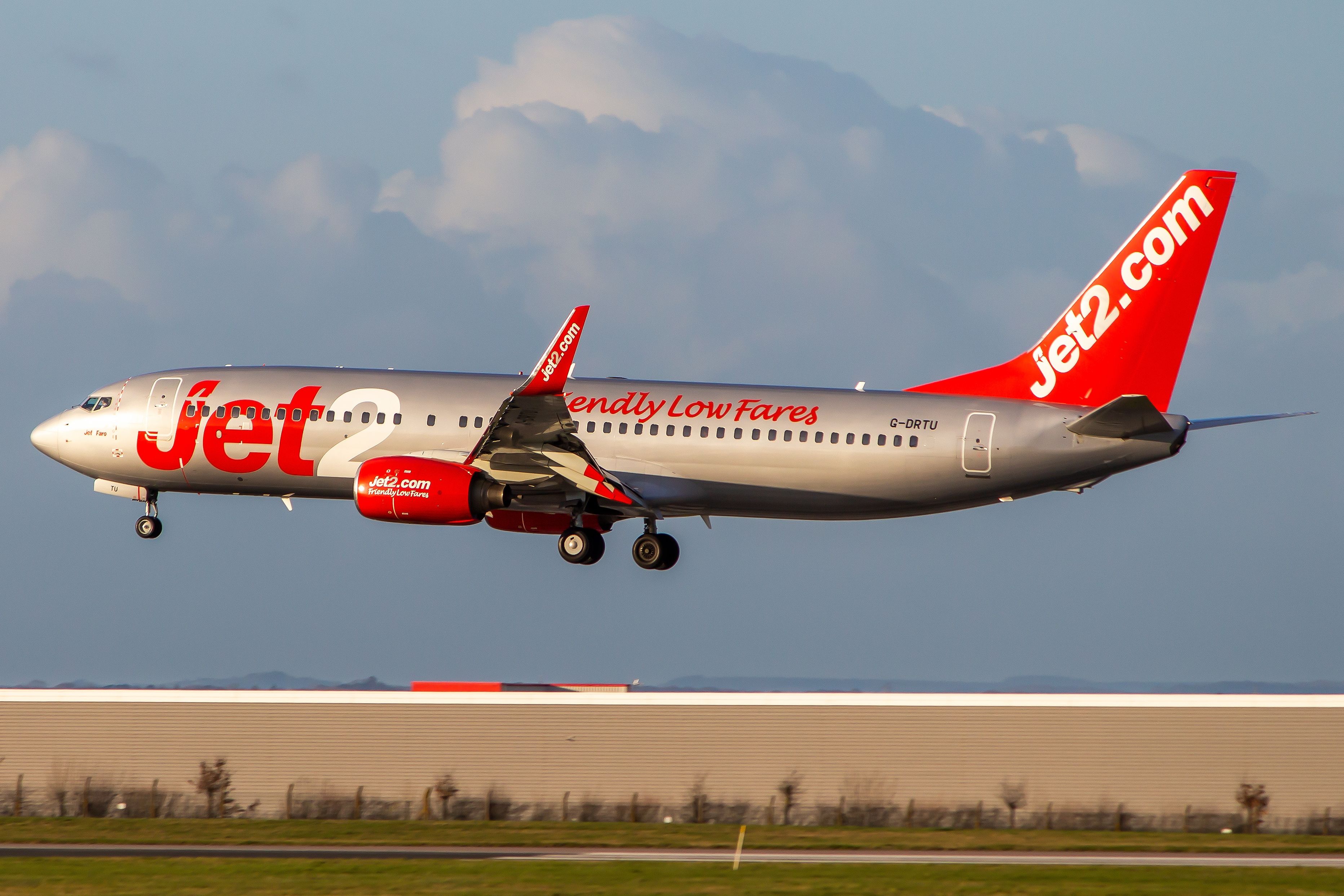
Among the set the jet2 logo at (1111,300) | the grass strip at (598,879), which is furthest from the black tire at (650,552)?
the grass strip at (598,879)

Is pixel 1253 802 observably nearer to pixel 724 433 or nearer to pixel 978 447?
pixel 978 447

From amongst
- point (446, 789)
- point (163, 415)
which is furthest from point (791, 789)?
point (163, 415)

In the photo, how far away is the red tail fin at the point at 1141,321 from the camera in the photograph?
43500 mm

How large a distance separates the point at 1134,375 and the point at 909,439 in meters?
5.92

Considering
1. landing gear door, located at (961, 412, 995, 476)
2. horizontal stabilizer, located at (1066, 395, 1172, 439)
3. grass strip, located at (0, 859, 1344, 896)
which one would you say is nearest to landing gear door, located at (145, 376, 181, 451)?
grass strip, located at (0, 859, 1344, 896)

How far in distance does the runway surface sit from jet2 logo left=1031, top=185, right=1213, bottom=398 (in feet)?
40.4

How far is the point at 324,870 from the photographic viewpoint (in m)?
31.8

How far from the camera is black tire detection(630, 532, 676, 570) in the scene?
46.3 metres

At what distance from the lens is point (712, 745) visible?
5159 centimetres

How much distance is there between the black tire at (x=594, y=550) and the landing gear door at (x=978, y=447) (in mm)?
9688

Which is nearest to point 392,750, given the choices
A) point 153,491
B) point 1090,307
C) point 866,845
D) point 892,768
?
point 153,491

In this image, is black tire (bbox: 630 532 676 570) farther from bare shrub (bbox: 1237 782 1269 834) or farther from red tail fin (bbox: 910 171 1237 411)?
bare shrub (bbox: 1237 782 1269 834)

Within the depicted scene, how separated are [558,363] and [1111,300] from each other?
14137 mm

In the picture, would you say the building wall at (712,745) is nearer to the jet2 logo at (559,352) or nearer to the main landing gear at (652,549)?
the main landing gear at (652,549)
